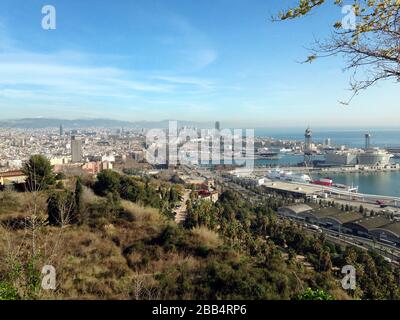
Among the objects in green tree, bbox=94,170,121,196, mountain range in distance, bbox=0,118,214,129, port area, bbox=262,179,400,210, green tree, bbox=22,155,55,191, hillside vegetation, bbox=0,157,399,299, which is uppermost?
mountain range in distance, bbox=0,118,214,129

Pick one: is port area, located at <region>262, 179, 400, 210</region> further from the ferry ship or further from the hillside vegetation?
the hillside vegetation

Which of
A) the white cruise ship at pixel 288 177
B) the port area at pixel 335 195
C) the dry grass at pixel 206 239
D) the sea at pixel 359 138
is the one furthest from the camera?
the sea at pixel 359 138

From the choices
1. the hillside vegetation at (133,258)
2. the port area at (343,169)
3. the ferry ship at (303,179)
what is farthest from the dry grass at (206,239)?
the port area at (343,169)

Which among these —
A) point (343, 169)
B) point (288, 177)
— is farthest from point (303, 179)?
point (343, 169)

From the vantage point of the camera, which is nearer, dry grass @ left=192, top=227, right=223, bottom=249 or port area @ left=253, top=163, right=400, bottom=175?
dry grass @ left=192, top=227, right=223, bottom=249

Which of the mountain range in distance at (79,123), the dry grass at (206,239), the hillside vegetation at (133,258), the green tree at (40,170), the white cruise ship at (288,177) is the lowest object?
the white cruise ship at (288,177)

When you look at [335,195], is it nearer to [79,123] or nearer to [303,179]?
[303,179]

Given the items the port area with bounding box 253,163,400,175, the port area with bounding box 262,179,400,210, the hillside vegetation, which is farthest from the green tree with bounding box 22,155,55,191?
the port area with bounding box 253,163,400,175

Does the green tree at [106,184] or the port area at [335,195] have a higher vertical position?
the green tree at [106,184]

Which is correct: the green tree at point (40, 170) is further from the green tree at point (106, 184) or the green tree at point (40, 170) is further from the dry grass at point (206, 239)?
the dry grass at point (206, 239)

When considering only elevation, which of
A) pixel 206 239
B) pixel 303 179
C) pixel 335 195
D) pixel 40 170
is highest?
pixel 40 170
